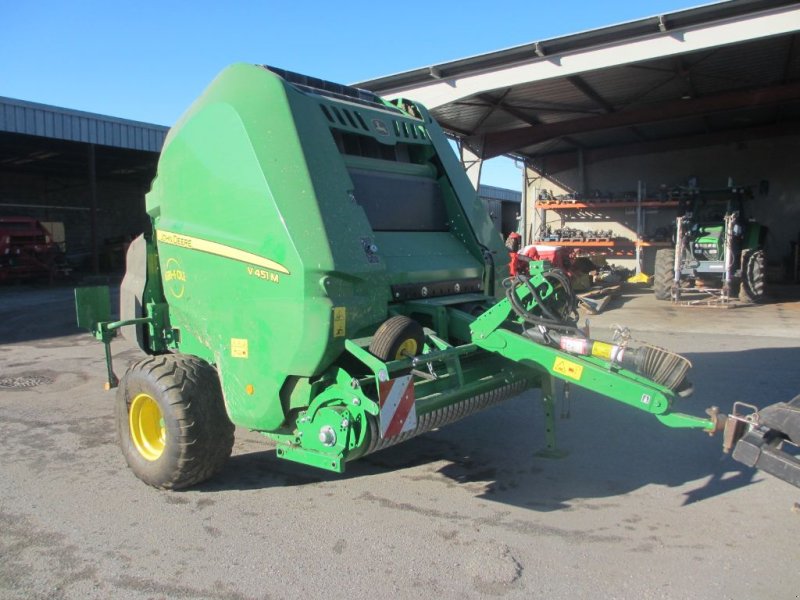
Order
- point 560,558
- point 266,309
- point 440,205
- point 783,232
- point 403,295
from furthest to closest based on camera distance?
point 783,232
point 440,205
point 403,295
point 266,309
point 560,558

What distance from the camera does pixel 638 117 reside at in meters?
16.0

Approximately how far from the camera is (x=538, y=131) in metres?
17.2

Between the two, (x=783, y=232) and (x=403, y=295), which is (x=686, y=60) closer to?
(x=783, y=232)

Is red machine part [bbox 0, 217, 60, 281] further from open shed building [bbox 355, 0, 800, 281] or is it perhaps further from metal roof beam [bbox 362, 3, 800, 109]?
open shed building [bbox 355, 0, 800, 281]

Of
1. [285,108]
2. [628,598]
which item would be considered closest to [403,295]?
[285,108]

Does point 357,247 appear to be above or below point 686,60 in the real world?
below

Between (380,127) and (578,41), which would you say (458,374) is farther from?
(578,41)

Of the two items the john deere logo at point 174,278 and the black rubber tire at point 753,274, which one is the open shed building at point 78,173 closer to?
the john deere logo at point 174,278

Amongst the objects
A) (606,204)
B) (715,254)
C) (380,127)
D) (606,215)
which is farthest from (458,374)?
(606,215)

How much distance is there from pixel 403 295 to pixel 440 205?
117cm

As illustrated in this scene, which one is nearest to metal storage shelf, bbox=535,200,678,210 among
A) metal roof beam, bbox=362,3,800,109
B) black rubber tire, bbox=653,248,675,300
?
black rubber tire, bbox=653,248,675,300

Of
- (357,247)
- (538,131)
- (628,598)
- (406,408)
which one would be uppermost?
(538,131)

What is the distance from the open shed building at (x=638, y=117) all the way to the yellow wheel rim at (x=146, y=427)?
9627 millimetres

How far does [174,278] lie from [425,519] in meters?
2.36
